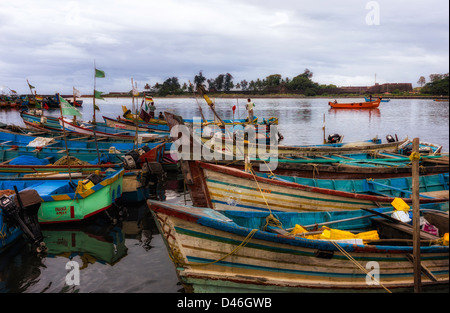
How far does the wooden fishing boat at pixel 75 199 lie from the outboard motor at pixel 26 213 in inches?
40.2

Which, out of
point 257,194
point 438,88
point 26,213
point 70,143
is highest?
point 438,88

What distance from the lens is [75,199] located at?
9.81 meters

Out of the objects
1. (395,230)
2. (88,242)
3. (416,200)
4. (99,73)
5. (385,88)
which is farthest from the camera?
(385,88)

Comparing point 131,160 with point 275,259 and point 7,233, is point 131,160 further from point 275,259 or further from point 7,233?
point 275,259

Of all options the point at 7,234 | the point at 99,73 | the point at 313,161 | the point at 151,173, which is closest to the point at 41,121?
the point at 99,73

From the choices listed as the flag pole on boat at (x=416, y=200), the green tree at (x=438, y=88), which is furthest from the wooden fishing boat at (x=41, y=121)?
the green tree at (x=438, y=88)

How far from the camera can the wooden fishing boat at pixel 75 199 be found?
31.9ft

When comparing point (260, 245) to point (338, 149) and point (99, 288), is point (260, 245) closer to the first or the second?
point (99, 288)

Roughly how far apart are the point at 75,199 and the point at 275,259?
6.88m

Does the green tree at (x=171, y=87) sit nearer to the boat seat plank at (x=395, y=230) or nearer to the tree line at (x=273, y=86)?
the tree line at (x=273, y=86)

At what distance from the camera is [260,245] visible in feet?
18.6

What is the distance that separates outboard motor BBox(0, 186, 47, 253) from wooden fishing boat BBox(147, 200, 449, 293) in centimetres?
475
